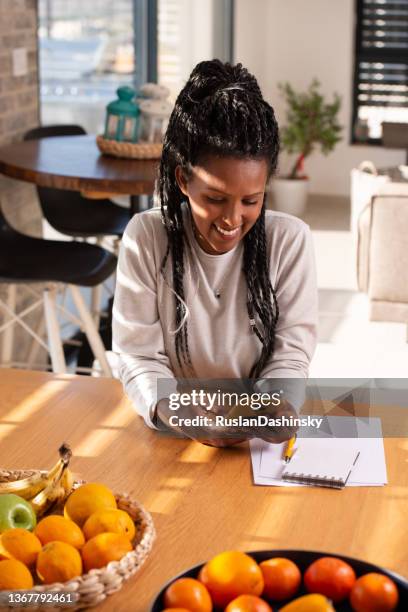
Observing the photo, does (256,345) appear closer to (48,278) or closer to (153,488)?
(153,488)

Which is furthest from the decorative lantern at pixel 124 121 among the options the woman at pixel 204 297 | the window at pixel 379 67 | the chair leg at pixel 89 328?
the window at pixel 379 67

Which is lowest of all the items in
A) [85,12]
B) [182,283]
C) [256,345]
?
[256,345]

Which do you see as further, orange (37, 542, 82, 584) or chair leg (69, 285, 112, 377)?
chair leg (69, 285, 112, 377)

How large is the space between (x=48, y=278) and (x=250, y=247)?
144 cm

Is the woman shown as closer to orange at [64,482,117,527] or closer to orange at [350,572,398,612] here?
orange at [64,482,117,527]

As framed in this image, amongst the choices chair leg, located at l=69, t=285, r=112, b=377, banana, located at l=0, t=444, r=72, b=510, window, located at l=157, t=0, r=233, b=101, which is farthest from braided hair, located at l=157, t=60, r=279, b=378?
window, located at l=157, t=0, r=233, b=101

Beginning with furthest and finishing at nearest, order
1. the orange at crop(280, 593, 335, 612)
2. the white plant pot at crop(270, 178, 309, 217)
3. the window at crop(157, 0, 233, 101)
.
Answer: the white plant pot at crop(270, 178, 309, 217) < the window at crop(157, 0, 233, 101) < the orange at crop(280, 593, 335, 612)

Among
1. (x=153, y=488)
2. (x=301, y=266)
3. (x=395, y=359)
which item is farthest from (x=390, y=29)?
(x=153, y=488)

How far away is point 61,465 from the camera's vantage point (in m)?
1.25

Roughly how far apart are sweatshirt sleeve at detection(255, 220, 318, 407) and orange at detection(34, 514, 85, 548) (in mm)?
632

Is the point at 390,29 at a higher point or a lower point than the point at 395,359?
higher

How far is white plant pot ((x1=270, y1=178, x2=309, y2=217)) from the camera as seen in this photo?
718 cm

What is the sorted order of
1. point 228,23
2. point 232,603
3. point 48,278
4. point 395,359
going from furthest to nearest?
1. point 228,23
2. point 395,359
3. point 48,278
4. point 232,603

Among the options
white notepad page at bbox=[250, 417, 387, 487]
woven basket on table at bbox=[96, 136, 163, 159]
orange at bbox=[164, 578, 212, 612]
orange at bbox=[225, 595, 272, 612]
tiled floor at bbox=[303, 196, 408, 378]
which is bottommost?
tiled floor at bbox=[303, 196, 408, 378]
